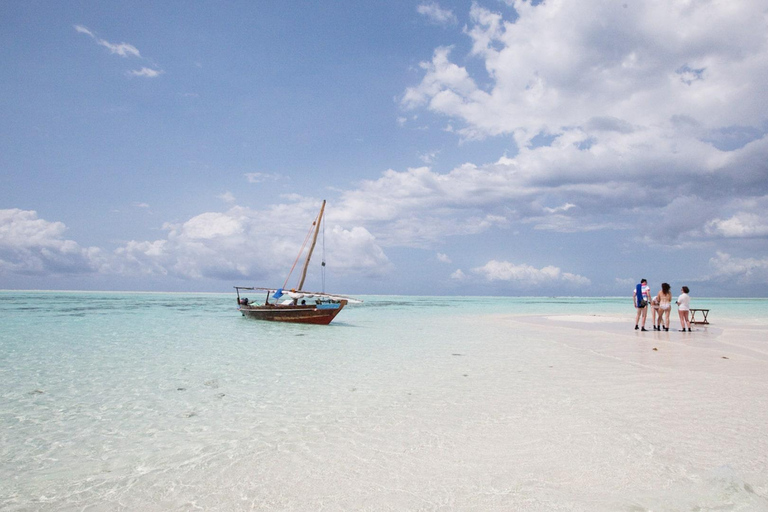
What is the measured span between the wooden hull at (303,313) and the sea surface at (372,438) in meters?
14.7

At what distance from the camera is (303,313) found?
27109mm

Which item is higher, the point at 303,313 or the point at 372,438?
the point at 303,313

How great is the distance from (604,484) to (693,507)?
74 centimetres

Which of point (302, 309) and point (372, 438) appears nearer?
point (372, 438)

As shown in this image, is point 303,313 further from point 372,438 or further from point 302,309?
point 372,438

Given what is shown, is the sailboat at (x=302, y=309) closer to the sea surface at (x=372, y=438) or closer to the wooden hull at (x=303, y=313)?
the wooden hull at (x=303, y=313)

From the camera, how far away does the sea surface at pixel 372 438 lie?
4191mm

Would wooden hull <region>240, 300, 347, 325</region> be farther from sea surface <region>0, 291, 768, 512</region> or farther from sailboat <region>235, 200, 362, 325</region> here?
sea surface <region>0, 291, 768, 512</region>

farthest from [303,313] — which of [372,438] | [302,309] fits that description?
[372,438]

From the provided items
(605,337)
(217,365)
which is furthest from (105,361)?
(605,337)

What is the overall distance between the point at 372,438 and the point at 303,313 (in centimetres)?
2187

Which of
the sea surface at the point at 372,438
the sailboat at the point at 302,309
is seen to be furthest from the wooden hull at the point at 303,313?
the sea surface at the point at 372,438

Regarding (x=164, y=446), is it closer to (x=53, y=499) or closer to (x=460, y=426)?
(x=53, y=499)

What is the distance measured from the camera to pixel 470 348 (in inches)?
603
